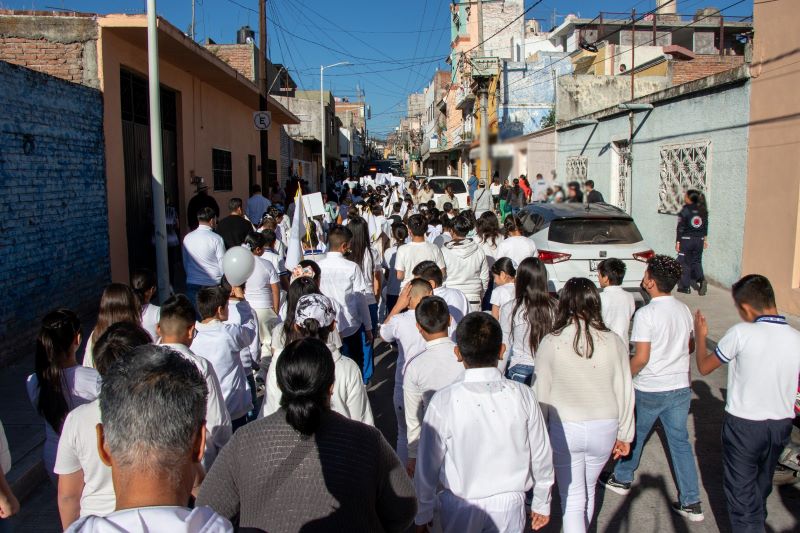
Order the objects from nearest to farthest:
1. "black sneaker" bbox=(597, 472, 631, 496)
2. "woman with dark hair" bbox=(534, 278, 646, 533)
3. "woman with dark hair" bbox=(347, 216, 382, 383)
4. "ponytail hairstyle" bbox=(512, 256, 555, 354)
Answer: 1. "woman with dark hair" bbox=(534, 278, 646, 533)
2. "ponytail hairstyle" bbox=(512, 256, 555, 354)
3. "black sneaker" bbox=(597, 472, 631, 496)
4. "woman with dark hair" bbox=(347, 216, 382, 383)

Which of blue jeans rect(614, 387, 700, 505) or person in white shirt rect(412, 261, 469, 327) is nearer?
blue jeans rect(614, 387, 700, 505)

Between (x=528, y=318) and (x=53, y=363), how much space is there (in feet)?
9.40

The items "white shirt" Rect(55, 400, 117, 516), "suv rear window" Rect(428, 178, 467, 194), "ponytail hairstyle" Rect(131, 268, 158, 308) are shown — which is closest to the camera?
"white shirt" Rect(55, 400, 117, 516)

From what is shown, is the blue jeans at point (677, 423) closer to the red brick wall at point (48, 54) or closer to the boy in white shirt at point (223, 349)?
the boy in white shirt at point (223, 349)

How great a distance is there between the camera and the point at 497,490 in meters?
2.95

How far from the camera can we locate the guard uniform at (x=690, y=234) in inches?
251

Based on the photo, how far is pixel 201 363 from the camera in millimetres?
3404

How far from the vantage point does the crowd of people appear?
6.20 ft

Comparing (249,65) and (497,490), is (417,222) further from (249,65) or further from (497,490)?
(249,65)

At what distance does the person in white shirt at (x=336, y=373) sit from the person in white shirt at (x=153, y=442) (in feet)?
3.67

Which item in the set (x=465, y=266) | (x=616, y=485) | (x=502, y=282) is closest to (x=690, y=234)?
(x=465, y=266)

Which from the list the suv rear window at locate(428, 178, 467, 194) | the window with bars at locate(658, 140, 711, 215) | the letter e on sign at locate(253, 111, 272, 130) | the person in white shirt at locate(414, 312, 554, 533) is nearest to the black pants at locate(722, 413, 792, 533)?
the person in white shirt at locate(414, 312, 554, 533)

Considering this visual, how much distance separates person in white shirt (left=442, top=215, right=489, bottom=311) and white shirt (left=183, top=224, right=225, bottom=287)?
2.51 meters

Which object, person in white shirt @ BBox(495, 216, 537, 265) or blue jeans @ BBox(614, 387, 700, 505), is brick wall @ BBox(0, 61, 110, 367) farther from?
blue jeans @ BBox(614, 387, 700, 505)
